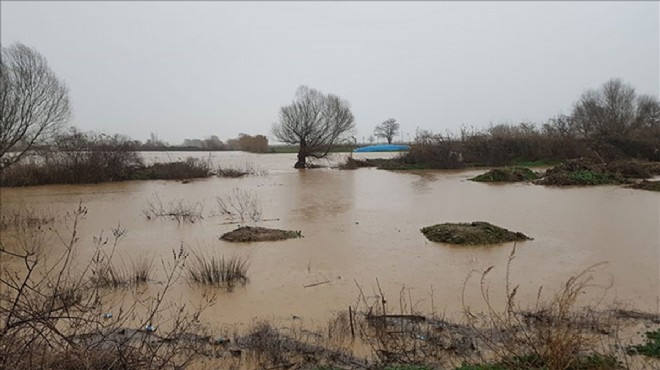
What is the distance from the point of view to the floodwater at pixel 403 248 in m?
6.35

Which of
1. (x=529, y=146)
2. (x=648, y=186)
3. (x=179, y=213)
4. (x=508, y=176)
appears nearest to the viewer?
(x=179, y=213)

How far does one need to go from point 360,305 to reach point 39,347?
146 inches

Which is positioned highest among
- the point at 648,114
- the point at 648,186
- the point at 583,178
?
the point at 648,114

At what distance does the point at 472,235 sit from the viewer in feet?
31.8

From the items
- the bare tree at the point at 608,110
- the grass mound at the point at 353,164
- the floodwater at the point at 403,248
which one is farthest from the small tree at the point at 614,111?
the floodwater at the point at 403,248

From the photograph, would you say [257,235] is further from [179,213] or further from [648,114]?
[648,114]

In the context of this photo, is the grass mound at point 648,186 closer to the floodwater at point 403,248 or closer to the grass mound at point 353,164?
the floodwater at point 403,248

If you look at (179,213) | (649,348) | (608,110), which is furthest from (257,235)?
(608,110)

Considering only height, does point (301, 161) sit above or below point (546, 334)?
above

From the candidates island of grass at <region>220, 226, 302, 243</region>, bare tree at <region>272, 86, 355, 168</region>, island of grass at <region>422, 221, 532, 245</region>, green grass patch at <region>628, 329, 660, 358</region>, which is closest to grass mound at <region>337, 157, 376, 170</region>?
bare tree at <region>272, 86, 355, 168</region>

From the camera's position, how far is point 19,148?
22.9 metres

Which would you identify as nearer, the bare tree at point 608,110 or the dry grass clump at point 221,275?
the dry grass clump at point 221,275

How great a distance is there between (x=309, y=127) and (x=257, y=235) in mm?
26640

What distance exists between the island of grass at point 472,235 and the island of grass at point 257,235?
10.9 feet
